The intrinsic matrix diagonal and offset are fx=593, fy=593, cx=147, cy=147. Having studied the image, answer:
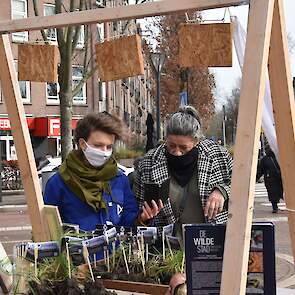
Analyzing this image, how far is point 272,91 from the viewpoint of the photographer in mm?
2869

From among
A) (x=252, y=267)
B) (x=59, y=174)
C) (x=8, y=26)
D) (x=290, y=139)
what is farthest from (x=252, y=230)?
(x=8, y=26)

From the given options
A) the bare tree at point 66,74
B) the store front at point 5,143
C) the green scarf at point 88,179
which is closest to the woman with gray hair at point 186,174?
the green scarf at point 88,179

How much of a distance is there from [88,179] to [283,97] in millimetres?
1063

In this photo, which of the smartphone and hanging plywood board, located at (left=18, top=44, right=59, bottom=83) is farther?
hanging plywood board, located at (left=18, top=44, right=59, bottom=83)

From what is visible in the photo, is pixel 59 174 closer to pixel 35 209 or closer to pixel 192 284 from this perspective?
pixel 35 209

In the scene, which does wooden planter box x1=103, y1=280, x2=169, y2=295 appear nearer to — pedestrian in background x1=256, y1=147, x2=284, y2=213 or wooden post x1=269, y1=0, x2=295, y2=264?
wooden post x1=269, y1=0, x2=295, y2=264

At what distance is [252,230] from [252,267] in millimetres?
162

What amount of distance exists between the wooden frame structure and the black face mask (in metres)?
0.46

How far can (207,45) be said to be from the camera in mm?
2986

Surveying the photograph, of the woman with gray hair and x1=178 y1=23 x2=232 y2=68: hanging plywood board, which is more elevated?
x1=178 y1=23 x2=232 y2=68: hanging plywood board

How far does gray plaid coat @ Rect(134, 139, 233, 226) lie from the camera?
3.09 meters

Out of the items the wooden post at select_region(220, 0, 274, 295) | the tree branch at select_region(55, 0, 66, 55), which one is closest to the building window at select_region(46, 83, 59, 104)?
the tree branch at select_region(55, 0, 66, 55)

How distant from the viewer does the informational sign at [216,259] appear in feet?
7.84

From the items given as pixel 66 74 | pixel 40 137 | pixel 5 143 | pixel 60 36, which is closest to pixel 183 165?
pixel 66 74
